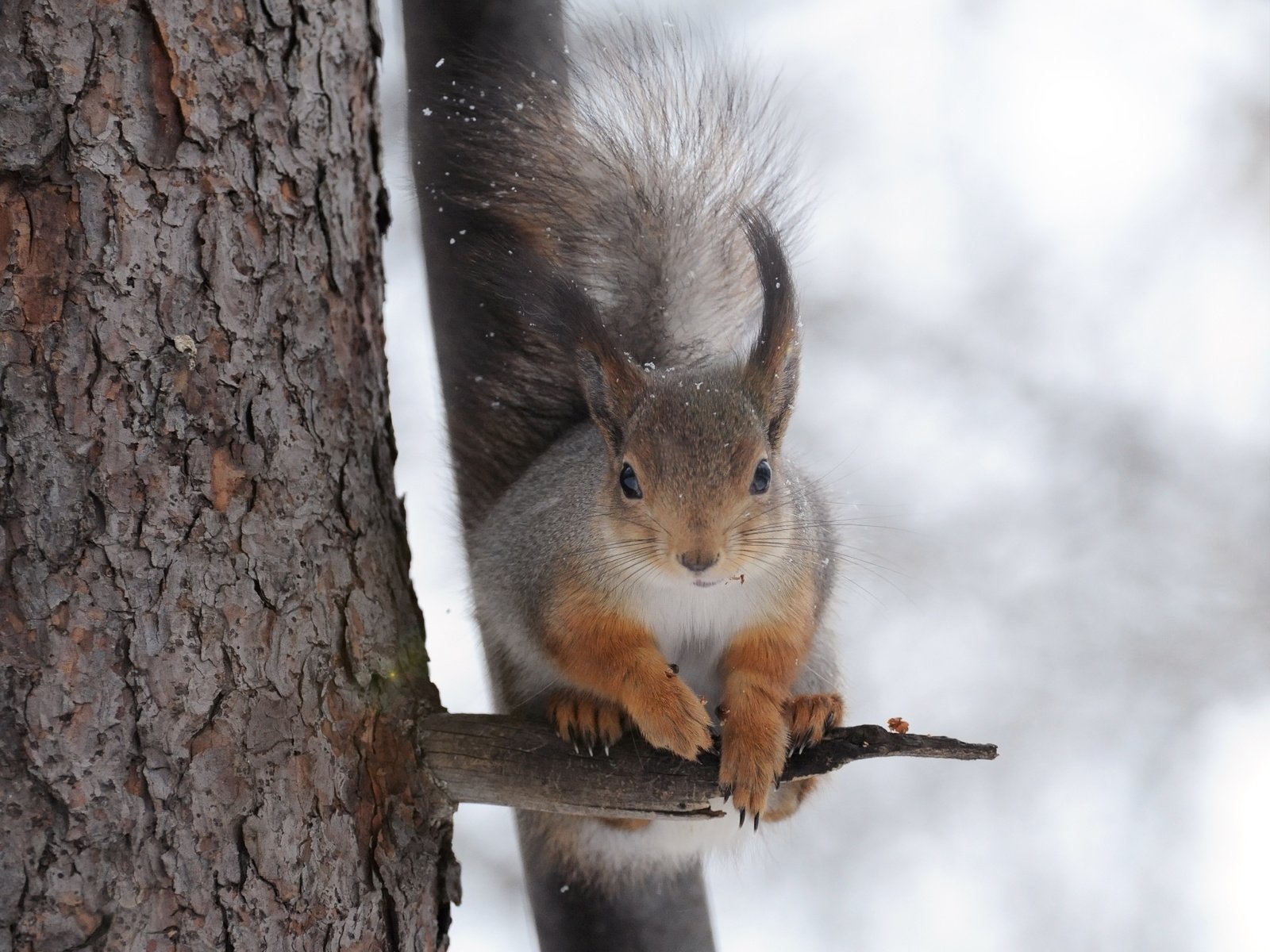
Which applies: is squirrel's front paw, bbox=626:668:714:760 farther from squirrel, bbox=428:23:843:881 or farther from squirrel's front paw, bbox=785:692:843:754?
squirrel's front paw, bbox=785:692:843:754

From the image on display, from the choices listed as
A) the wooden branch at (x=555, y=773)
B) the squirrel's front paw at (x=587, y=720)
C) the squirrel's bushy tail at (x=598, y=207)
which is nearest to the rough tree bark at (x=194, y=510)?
the wooden branch at (x=555, y=773)

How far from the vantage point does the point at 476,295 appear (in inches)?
60.8

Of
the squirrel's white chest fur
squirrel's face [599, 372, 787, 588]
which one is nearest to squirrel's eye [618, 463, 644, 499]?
squirrel's face [599, 372, 787, 588]

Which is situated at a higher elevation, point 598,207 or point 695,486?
point 598,207

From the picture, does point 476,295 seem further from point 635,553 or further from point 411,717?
point 411,717

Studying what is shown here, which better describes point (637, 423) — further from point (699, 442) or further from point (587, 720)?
point (587, 720)

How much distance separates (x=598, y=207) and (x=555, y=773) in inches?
31.1

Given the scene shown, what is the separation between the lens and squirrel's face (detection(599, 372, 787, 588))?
128 cm

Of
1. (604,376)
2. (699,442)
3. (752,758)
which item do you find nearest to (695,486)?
(699,442)

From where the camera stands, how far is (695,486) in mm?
1321

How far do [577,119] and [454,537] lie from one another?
623 millimetres

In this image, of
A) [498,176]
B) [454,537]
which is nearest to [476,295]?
[498,176]

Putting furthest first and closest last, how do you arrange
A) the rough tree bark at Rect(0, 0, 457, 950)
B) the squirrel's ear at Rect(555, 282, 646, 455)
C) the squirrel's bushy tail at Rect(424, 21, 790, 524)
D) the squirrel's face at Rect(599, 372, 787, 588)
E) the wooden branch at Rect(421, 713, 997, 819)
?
the squirrel's bushy tail at Rect(424, 21, 790, 524) < the squirrel's ear at Rect(555, 282, 646, 455) < the squirrel's face at Rect(599, 372, 787, 588) < the wooden branch at Rect(421, 713, 997, 819) < the rough tree bark at Rect(0, 0, 457, 950)

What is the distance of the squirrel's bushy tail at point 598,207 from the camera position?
1.50m
